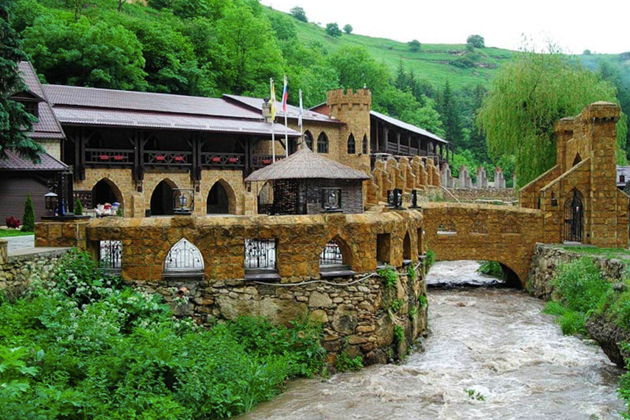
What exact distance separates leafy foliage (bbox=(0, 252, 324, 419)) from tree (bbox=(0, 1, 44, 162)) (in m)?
10.3

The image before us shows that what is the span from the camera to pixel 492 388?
41.4 feet

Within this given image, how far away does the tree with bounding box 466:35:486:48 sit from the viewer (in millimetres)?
179125

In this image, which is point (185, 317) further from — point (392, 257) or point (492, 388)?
point (492, 388)

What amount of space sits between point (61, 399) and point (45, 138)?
2020 centimetres

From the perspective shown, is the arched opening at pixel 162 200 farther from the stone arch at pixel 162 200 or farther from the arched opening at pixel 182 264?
the arched opening at pixel 182 264

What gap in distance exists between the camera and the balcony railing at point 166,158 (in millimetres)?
33156

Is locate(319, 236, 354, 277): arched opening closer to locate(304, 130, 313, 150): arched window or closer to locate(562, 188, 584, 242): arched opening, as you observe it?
locate(562, 188, 584, 242): arched opening

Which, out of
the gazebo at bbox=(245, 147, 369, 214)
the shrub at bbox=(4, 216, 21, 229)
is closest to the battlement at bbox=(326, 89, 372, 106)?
the gazebo at bbox=(245, 147, 369, 214)

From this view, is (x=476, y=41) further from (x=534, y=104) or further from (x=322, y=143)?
(x=534, y=104)

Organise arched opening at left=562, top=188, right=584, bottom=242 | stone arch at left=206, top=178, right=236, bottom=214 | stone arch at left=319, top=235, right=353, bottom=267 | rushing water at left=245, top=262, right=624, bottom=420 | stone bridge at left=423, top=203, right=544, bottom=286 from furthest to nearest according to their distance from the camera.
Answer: stone arch at left=206, top=178, right=236, bottom=214 < arched opening at left=562, top=188, right=584, bottom=242 < stone bridge at left=423, top=203, right=544, bottom=286 < stone arch at left=319, top=235, right=353, bottom=267 < rushing water at left=245, top=262, right=624, bottom=420

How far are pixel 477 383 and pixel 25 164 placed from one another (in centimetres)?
1872

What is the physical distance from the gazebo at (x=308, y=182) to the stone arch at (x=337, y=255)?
646 centimetres

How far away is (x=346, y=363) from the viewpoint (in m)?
13.1

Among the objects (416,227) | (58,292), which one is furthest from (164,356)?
(416,227)
